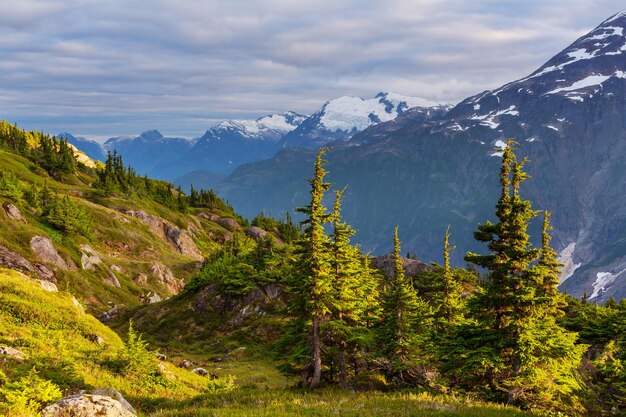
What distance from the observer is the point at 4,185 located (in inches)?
2990

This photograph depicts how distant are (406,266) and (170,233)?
7426 centimetres

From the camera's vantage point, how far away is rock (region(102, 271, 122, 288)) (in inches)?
2992

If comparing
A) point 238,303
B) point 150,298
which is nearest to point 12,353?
point 238,303

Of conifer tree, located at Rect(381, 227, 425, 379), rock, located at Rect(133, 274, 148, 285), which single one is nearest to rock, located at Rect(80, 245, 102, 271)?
rock, located at Rect(133, 274, 148, 285)

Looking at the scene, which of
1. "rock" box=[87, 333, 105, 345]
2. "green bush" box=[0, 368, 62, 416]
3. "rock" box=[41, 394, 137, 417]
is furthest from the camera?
"rock" box=[87, 333, 105, 345]

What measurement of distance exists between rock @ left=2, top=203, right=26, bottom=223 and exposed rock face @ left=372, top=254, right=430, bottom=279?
2425 inches

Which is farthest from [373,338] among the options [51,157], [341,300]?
[51,157]

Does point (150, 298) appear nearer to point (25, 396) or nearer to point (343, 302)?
point (343, 302)

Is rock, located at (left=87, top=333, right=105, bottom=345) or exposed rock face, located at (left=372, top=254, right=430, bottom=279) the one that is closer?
rock, located at (left=87, top=333, right=105, bottom=345)

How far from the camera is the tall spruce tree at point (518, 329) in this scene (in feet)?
73.0

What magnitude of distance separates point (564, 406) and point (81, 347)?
86.9 ft

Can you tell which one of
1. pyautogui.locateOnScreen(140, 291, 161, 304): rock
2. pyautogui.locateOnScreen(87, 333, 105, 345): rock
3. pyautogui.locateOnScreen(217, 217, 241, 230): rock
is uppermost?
pyautogui.locateOnScreen(217, 217, 241, 230): rock

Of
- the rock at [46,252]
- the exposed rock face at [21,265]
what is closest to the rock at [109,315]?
the exposed rock face at [21,265]

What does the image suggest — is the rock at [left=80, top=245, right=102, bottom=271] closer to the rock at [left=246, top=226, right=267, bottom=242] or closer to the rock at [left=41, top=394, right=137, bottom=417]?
the rock at [left=41, top=394, right=137, bottom=417]
